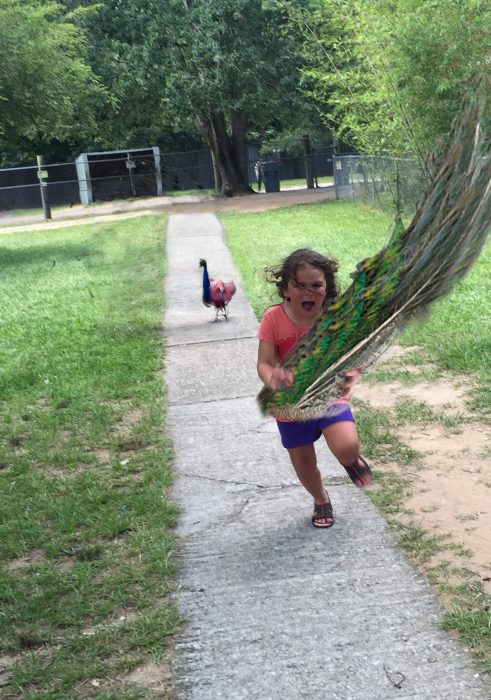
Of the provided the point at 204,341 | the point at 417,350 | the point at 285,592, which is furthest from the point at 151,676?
the point at 204,341

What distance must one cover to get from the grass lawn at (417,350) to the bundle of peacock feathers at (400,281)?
6.1 inches

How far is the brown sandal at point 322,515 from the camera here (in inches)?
167

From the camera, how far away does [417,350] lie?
7578mm

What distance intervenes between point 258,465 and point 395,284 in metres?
1.88

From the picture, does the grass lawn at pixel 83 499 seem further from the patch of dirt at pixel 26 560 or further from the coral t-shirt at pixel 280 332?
the coral t-shirt at pixel 280 332

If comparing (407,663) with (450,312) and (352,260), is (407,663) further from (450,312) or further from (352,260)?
(352,260)

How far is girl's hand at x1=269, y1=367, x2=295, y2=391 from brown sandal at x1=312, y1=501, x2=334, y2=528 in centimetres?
80

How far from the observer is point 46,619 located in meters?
3.60

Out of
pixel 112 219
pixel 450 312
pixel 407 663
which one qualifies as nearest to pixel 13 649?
pixel 407 663

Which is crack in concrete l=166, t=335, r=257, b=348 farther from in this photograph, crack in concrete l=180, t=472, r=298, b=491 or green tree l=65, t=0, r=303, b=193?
green tree l=65, t=0, r=303, b=193

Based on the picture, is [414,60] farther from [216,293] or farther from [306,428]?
[306,428]

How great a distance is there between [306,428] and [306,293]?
61cm

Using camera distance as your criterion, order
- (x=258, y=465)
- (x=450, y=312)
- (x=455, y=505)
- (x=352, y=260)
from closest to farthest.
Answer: (x=455, y=505), (x=258, y=465), (x=450, y=312), (x=352, y=260)

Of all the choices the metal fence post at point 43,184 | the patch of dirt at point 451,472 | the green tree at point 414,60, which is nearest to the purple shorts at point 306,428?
the patch of dirt at point 451,472
